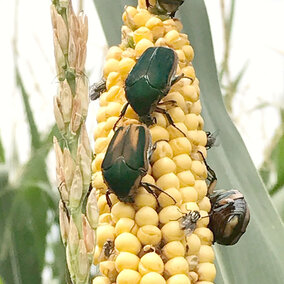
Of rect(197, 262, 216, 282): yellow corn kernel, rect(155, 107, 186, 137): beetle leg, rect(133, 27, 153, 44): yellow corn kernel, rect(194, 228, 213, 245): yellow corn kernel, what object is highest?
rect(133, 27, 153, 44): yellow corn kernel

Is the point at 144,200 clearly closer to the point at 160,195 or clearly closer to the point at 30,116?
the point at 160,195

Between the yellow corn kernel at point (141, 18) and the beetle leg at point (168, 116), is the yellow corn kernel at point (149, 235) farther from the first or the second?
the yellow corn kernel at point (141, 18)

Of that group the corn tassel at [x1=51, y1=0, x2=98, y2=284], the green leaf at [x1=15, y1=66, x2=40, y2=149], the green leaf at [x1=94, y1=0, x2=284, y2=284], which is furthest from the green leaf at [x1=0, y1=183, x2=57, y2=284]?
the corn tassel at [x1=51, y1=0, x2=98, y2=284]

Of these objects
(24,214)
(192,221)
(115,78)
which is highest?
(115,78)

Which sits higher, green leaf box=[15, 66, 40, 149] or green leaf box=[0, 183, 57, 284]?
green leaf box=[15, 66, 40, 149]

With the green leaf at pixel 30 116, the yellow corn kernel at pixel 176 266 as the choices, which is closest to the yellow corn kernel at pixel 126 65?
the yellow corn kernel at pixel 176 266

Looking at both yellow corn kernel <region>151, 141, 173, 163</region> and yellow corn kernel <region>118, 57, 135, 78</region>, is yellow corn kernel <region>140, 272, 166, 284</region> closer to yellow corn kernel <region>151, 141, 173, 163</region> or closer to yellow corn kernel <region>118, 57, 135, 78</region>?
yellow corn kernel <region>151, 141, 173, 163</region>

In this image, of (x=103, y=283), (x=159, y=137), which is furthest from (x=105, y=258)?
(x=159, y=137)

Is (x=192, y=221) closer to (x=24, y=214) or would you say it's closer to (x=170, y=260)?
(x=170, y=260)

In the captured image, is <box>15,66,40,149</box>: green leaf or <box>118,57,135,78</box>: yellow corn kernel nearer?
<box>118,57,135,78</box>: yellow corn kernel
